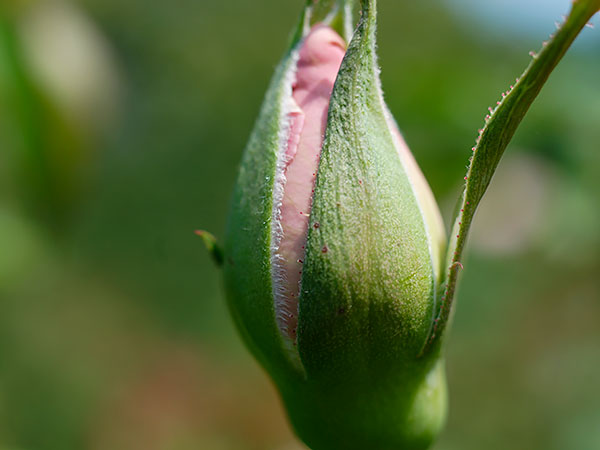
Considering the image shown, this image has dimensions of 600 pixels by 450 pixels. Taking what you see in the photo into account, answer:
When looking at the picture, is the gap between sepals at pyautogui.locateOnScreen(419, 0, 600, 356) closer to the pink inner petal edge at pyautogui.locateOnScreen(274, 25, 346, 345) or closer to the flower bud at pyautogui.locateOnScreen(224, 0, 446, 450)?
the flower bud at pyautogui.locateOnScreen(224, 0, 446, 450)

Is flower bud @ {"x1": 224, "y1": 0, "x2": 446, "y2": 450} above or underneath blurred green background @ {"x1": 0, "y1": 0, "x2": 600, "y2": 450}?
above

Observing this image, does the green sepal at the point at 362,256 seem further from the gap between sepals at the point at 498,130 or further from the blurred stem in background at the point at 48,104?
the blurred stem in background at the point at 48,104

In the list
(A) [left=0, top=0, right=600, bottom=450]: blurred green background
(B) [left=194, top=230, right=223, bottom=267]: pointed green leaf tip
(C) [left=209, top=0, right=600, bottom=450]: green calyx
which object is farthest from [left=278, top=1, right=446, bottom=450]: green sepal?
(A) [left=0, top=0, right=600, bottom=450]: blurred green background

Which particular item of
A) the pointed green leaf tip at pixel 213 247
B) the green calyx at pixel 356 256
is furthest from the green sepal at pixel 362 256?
the pointed green leaf tip at pixel 213 247

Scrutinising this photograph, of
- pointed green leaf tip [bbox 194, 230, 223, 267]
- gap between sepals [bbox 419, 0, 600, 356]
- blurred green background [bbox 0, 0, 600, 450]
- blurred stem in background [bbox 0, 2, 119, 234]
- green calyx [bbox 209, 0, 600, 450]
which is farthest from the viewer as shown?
blurred green background [bbox 0, 0, 600, 450]

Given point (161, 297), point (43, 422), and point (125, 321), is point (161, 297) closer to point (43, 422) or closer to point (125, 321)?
point (125, 321)

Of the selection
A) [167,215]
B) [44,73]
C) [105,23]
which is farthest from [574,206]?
[105,23]

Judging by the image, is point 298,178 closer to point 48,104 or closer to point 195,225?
point 48,104
